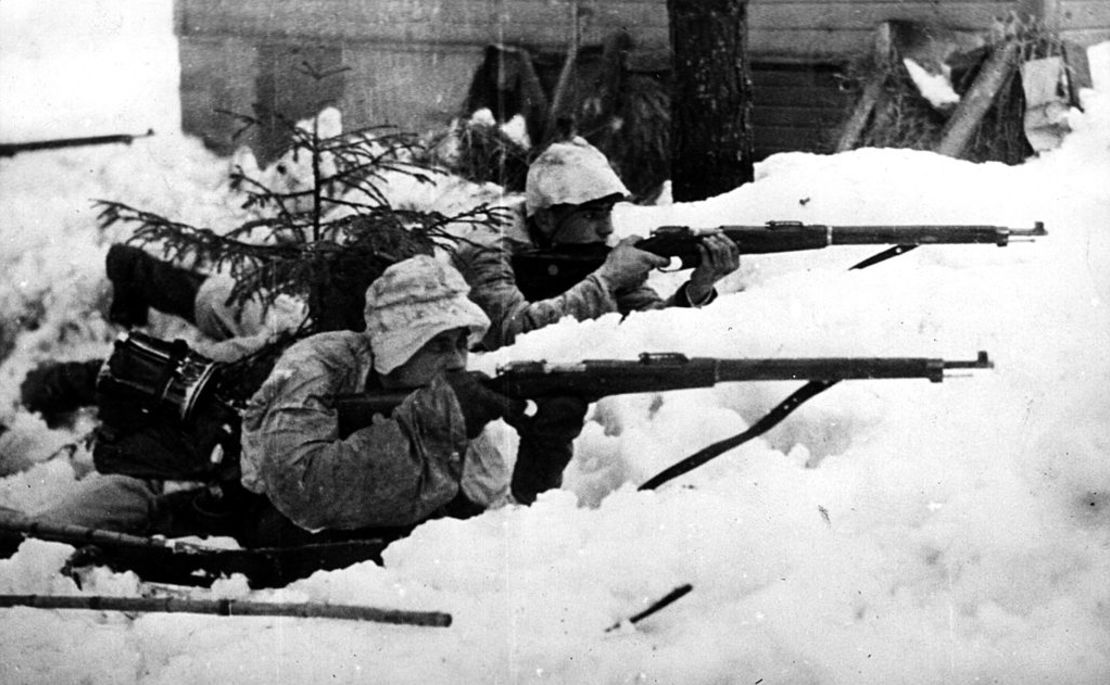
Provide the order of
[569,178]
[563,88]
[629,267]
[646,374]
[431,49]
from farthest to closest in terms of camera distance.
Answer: [563,88]
[431,49]
[569,178]
[629,267]
[646,374]

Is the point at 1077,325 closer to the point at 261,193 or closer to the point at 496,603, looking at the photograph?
the point at 496,603

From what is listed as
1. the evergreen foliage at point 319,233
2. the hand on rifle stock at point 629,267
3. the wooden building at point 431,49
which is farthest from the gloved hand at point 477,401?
the wooden building at point 431,49

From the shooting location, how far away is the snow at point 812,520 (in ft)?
13.0

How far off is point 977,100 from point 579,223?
4.88 feet

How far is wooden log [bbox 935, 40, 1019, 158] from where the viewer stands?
180 inches

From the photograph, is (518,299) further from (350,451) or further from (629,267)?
(350,451)

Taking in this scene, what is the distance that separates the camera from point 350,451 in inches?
172

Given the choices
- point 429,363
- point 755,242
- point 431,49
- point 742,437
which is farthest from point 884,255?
point 431,49

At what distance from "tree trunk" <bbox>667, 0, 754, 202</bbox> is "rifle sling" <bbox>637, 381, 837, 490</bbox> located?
139 centimetres

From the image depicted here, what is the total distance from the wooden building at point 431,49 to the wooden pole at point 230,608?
61.8 inches

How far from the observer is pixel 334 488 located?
14.5 ft

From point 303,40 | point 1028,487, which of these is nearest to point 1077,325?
point 1028,487

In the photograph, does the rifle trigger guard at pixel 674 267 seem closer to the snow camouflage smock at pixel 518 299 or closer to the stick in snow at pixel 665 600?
the snow camouflage smock at pixel 518 299

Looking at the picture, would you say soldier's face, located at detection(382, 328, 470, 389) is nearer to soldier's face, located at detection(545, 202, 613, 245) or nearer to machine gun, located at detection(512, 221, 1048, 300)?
machine gun, located at detection(512, 221, 1048, 300)
